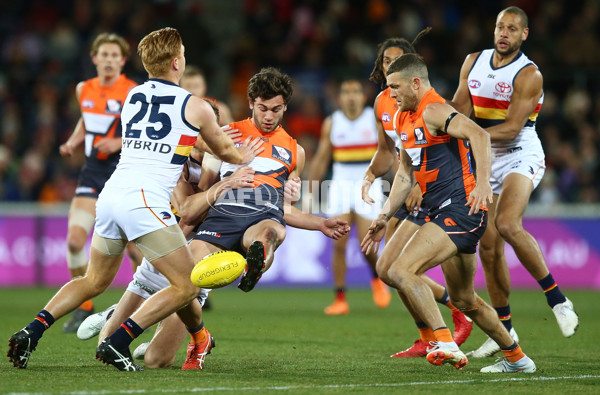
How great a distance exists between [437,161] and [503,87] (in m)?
1.64

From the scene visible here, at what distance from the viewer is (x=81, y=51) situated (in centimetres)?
1817

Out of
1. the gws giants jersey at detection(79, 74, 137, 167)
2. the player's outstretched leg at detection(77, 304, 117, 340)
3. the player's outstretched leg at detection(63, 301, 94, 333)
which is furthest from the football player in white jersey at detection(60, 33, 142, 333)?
the player's outstretched leg at detection(77, 304, 117, 340)

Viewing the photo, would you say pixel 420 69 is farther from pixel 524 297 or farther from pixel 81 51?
pixel 81 51

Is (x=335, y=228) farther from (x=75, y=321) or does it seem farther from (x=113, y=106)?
(x=113, y=106)

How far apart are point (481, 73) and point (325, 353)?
2877 millimetres

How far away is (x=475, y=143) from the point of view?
620 centimetres

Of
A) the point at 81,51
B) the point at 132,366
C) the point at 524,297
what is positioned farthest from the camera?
the point at 81,51

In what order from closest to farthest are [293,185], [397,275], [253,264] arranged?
1. [253,264]
2. [397,275]
3. [293,185]

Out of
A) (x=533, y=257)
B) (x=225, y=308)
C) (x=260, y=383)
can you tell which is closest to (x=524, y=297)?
(x=225, y=308)

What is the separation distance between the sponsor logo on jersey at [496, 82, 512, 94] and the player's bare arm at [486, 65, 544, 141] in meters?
0.05

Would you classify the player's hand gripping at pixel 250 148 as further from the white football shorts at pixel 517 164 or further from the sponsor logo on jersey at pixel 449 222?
the white football shorts at pixel 517 164

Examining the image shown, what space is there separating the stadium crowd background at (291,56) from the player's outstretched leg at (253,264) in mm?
10347

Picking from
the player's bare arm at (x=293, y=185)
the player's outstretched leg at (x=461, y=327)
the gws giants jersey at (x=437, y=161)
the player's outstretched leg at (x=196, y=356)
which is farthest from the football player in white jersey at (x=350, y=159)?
the player's outstretched leg at (x=196, y=356)

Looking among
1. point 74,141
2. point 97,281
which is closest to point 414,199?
point 97,281
